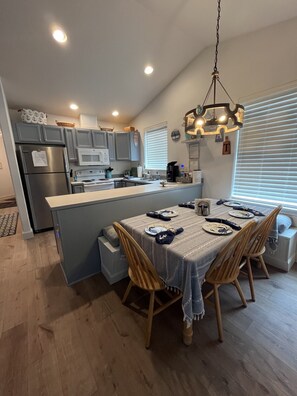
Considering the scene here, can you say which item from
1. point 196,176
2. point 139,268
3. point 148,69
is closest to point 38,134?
point 148,69

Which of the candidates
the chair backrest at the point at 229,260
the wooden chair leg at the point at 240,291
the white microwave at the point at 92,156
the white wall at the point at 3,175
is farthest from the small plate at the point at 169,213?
the white wall at the point at 3,175

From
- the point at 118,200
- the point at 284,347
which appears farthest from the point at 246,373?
the point at 118,200

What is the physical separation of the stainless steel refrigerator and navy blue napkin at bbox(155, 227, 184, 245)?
290 cm

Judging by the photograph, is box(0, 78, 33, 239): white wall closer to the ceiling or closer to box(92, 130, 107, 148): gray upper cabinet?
the ceiling

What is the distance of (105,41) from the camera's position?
7.80 ft

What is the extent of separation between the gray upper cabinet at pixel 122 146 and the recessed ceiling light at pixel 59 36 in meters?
2.20

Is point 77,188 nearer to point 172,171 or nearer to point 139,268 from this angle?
point 172,171

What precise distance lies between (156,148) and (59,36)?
2.52 meters

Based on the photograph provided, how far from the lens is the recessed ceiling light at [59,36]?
2.15 m

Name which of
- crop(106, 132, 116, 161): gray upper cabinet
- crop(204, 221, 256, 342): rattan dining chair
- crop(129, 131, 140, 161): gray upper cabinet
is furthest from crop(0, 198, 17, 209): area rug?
crop(204, 221, 256, 342): rattan dining chair

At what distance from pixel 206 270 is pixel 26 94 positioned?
13.0 ft

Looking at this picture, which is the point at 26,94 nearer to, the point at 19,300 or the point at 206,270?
the point at 19,300

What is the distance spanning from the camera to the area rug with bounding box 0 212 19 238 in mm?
3361

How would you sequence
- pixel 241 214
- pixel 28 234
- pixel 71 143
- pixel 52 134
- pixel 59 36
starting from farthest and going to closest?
pixel 71 143
pixel 52 134
pixel 28 234
pixel 59 36
pixel 241 214
